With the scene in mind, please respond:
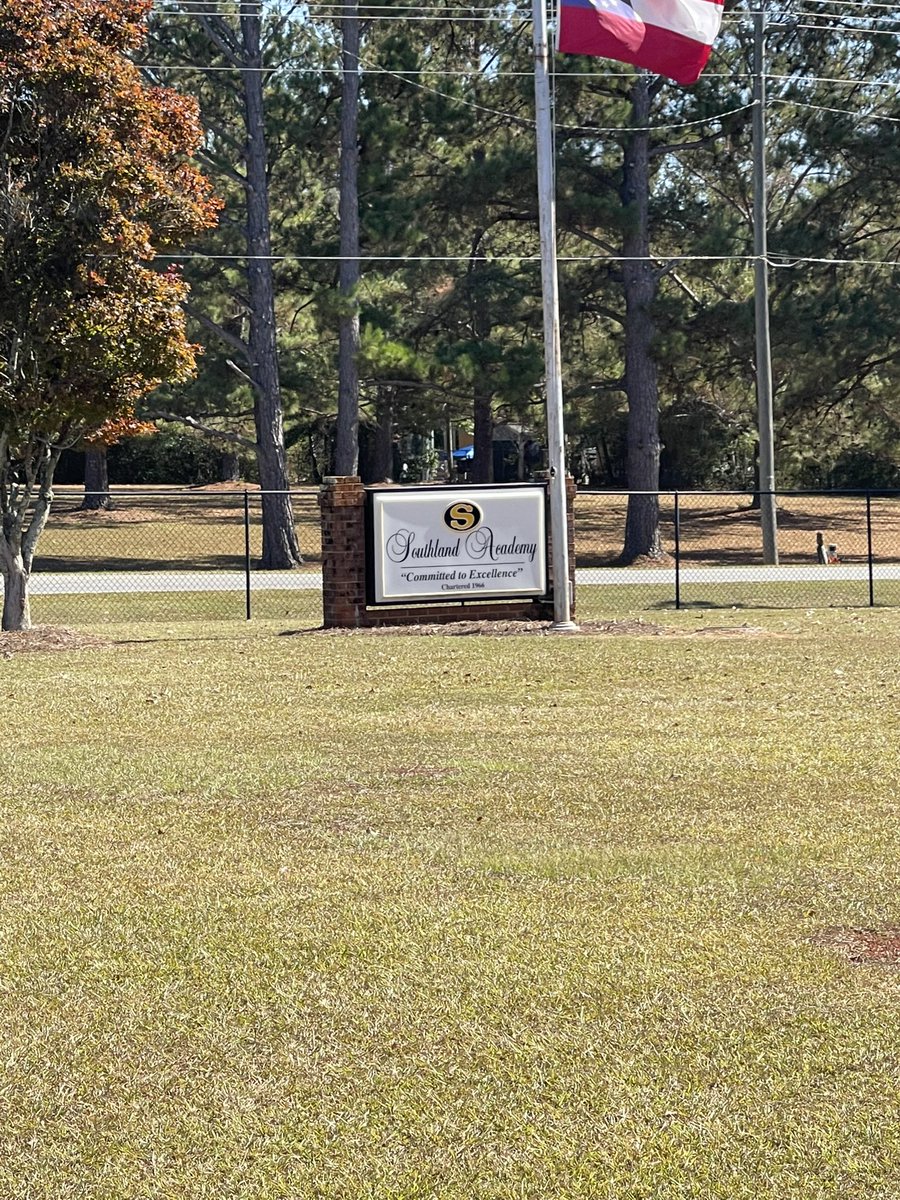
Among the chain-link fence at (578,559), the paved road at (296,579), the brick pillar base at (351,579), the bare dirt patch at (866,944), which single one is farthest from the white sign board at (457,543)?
the bare dirt patch at (866,944)

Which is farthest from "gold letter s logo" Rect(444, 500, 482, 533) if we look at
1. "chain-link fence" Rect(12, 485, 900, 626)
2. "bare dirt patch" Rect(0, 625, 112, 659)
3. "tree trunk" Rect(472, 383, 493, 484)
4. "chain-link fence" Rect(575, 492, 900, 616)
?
"tree trunk" Rect(472, 383, 493, 484)

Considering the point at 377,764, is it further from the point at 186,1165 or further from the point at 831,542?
the point at 831,542

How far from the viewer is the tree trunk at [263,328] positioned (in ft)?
106

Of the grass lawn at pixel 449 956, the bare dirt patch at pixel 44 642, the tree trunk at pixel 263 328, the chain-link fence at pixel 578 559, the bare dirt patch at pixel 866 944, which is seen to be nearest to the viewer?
the grass lawn at pixel 449 956

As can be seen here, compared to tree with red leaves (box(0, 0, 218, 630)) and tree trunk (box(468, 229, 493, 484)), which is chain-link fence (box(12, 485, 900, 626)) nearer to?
tree trunk (box(468, 229, 493, 484))

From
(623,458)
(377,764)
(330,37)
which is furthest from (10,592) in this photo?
(623,458)

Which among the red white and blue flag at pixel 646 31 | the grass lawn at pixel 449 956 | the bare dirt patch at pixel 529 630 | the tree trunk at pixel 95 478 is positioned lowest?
the grass lawn at pixel 449 956

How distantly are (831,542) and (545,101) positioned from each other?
73.9 ft

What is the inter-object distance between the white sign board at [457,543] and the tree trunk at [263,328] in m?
15.1

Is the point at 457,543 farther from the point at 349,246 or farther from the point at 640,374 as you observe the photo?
the point at 640,374

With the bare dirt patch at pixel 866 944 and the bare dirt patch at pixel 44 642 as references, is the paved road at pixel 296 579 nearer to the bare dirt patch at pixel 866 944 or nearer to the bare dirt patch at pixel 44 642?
the bare dirt patch at pixel 44 642

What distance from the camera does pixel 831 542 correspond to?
1465 inches

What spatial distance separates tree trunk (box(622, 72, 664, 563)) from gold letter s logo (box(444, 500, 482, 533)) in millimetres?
16247

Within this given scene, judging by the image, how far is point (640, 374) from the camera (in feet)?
113
